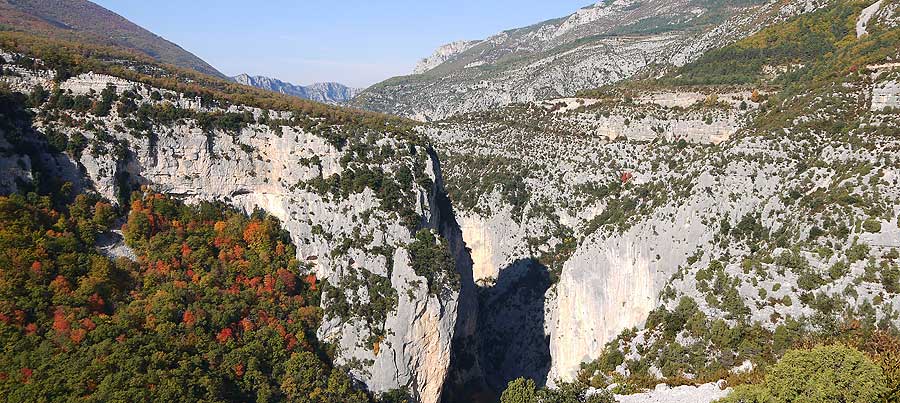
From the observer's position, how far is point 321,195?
1480 inches

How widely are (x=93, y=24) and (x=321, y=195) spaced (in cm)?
13995

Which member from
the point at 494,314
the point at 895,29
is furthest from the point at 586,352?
the point at 895,29

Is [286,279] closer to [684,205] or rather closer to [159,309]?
[159,309]

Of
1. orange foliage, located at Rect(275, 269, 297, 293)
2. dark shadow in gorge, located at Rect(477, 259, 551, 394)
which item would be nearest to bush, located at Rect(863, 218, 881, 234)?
dark shadow in gorge, located at Rect(477, 259, 551, 394)

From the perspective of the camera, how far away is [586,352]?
4059 centimetres

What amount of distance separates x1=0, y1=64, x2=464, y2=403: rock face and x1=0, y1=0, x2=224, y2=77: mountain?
63643mm

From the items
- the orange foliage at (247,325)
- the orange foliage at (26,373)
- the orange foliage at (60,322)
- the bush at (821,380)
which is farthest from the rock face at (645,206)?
the orange foliage at (60,322)

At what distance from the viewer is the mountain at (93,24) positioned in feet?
316

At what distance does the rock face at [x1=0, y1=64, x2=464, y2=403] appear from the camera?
3294cm

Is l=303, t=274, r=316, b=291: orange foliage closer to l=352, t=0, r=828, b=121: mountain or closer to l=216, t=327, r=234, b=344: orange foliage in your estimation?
l=216, t=327, r=234, b=344: orange foliage

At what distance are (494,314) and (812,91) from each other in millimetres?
31245

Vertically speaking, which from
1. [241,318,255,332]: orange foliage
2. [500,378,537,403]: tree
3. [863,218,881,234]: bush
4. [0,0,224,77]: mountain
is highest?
[0,0,224,77]: mountain

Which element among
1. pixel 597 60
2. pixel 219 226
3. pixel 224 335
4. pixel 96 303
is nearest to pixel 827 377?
pixel 224 335

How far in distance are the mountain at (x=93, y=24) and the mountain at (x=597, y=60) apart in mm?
58780
